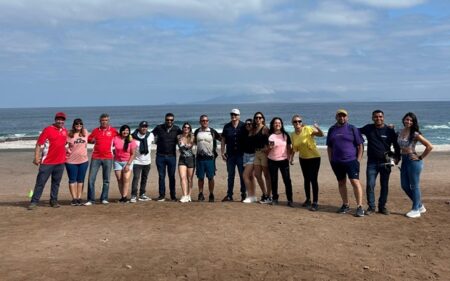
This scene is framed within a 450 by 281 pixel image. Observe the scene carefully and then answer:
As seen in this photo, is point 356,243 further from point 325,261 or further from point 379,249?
point 325,261

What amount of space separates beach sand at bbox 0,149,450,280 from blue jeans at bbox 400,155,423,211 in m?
0.38

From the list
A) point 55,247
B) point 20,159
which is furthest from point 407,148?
point 20,159

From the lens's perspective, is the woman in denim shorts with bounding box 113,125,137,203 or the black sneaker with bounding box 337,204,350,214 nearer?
the black sneaker with bounding box 337,204,350,214

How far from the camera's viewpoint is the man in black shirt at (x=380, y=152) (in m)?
7.76

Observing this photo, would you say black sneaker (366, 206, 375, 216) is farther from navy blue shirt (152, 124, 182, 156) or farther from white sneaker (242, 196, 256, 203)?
navy blue shirt (152, 124, 182, 156)

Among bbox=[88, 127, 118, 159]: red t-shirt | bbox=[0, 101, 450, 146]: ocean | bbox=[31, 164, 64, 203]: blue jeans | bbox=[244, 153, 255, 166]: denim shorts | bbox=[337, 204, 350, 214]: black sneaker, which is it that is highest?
bbox=[88, 127, 118, 159]: red t-shirt

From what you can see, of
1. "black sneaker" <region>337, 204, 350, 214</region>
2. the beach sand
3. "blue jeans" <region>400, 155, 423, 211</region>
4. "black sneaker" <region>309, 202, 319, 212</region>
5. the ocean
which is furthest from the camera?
the ocean

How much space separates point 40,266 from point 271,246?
303 centimetres

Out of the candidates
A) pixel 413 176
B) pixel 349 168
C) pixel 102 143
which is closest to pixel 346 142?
pixel 349 168

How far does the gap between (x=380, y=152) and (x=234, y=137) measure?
115 inches

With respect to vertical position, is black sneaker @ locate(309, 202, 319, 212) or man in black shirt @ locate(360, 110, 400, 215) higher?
man in black shirt @ locate(360, 110, 400, 215)

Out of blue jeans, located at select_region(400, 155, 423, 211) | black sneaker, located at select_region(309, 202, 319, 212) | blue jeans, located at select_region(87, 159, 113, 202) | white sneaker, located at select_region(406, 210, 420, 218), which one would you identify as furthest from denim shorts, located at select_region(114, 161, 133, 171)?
white sneaker, located at select_region(406, 210, 420, 218)

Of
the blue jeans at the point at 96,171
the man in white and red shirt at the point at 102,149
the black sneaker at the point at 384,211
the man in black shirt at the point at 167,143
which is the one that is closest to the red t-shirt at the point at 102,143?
the man in white and red shirt at the point at 102,149

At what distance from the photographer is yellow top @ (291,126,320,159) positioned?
8281 mm
